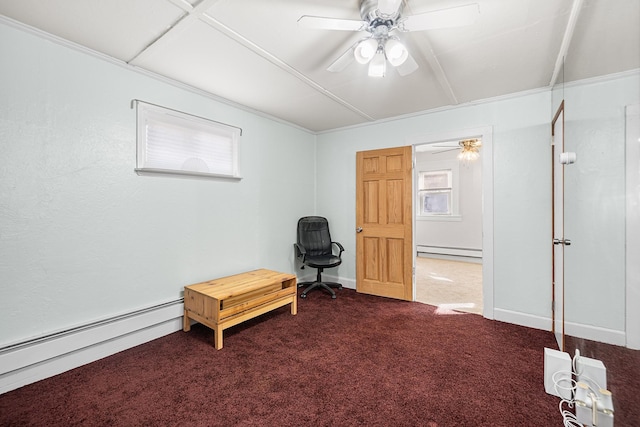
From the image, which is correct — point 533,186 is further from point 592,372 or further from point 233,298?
point 233,298

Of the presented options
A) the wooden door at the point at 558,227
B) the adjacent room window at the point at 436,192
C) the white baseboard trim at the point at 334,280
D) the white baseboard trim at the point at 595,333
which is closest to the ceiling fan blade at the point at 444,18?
the wooden door at the point at 558,227

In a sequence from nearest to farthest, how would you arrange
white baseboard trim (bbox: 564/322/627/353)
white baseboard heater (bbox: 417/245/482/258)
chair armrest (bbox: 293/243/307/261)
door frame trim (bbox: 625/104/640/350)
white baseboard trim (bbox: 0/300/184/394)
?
door frame trim (bbox: 625/104/640/350), white baseboard trim (bbox: 564/322/627/353), white baseboard trim (bbox: 0/300/184/394), chair armrest (bbox: 293/243/307/261), white baseboard heater (bbox: 417/245/482/258)

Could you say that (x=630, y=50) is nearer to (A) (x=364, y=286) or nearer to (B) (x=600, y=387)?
(B) (x=600, y=387)

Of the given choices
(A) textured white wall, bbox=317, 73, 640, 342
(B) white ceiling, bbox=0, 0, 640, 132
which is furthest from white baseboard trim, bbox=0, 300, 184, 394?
(A) textured white wall, bbox=317, 73, 640, 342

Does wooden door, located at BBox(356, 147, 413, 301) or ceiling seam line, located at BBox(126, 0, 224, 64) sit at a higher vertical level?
ceiling seam line, located at BBox(126, 0, 224, 64)

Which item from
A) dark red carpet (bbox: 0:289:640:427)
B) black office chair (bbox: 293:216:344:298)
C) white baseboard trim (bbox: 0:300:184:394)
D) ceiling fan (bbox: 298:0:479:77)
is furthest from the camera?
black office chair (bbox: 293:216:344:298)

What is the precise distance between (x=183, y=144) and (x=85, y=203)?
3.18 feet

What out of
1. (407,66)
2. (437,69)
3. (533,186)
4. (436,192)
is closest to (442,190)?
(436,192)

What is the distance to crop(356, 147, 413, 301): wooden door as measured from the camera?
3553 mm

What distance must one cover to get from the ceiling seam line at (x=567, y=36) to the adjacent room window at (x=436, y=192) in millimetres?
4002

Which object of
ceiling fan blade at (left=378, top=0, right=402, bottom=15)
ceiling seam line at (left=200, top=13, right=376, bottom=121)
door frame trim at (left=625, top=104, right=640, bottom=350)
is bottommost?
door frame trim at (left=625, top=104, right=640, bottom=350)

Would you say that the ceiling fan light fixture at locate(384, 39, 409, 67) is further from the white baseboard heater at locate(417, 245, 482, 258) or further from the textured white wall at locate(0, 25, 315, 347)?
the white baseboard heater at locate(417, 245, 482, 258)

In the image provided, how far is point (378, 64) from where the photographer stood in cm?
191

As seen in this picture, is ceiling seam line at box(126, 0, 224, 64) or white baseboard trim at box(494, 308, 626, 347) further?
ceiling seam line at box(126, 0, 224, 64)
